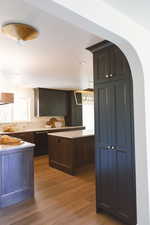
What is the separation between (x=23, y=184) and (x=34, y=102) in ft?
12.7

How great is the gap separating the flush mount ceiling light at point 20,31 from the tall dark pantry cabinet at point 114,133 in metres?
0.82

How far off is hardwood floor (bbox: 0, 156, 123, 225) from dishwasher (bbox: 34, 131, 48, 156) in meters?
2.02

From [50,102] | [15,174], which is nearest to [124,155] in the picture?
[15,174]

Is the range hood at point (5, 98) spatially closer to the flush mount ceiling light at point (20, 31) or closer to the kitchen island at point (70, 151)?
the flush mount ceiling light at point (20, 31)

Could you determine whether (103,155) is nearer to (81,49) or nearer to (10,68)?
(81,49)

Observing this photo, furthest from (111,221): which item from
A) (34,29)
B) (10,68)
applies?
(10,68)

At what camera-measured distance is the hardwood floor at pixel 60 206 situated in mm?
2201

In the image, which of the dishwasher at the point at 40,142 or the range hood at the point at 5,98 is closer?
the range hood at the point at 5,98

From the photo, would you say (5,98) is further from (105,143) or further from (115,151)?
(115,151)

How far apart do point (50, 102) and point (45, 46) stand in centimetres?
398

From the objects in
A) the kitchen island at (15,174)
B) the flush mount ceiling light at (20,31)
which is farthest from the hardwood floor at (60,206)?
the flush mount ceiling light at (20,31)

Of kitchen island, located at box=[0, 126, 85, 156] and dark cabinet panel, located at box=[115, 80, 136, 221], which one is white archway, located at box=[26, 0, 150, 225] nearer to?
dark cabinet panel, located at box=[115, 80, 136, 221]

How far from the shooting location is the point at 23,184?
284cm

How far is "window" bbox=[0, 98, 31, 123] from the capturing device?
18.8 feet
